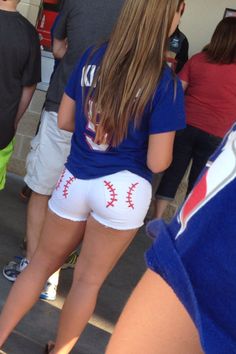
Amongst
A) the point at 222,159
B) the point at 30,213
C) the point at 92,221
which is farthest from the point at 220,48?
the point at 222,159

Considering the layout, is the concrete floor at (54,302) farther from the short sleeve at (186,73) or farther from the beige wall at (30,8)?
the beige wall at (30,8)

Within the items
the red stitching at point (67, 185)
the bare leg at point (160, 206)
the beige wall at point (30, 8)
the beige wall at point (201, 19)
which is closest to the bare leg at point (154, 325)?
the red stitching at point (67, 185)

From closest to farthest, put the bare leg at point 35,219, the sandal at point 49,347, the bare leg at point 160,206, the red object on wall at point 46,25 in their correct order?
the sandal at point 49,347, the bare leg at point 35,219, the bare leg at point 160,206, the red object on wall at point 46,25

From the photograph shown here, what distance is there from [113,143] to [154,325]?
1.39 meters

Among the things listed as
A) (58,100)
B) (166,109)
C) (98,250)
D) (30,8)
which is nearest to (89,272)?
(98,250)

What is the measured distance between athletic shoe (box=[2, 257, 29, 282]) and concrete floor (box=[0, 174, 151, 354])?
33 millimetres

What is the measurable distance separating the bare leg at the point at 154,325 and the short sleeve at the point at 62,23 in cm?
225

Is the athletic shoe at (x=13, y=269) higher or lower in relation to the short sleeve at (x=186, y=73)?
lower

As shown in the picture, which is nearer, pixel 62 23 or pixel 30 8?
pixel 62 23

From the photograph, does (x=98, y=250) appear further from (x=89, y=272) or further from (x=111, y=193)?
(x=111, y=193)

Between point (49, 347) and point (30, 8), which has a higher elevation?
point (30, 8)

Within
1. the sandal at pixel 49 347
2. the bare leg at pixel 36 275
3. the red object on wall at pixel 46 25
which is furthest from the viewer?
the red object on wall at pixel 46 25

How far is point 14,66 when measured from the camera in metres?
2.89

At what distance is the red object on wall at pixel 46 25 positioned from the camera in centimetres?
491
